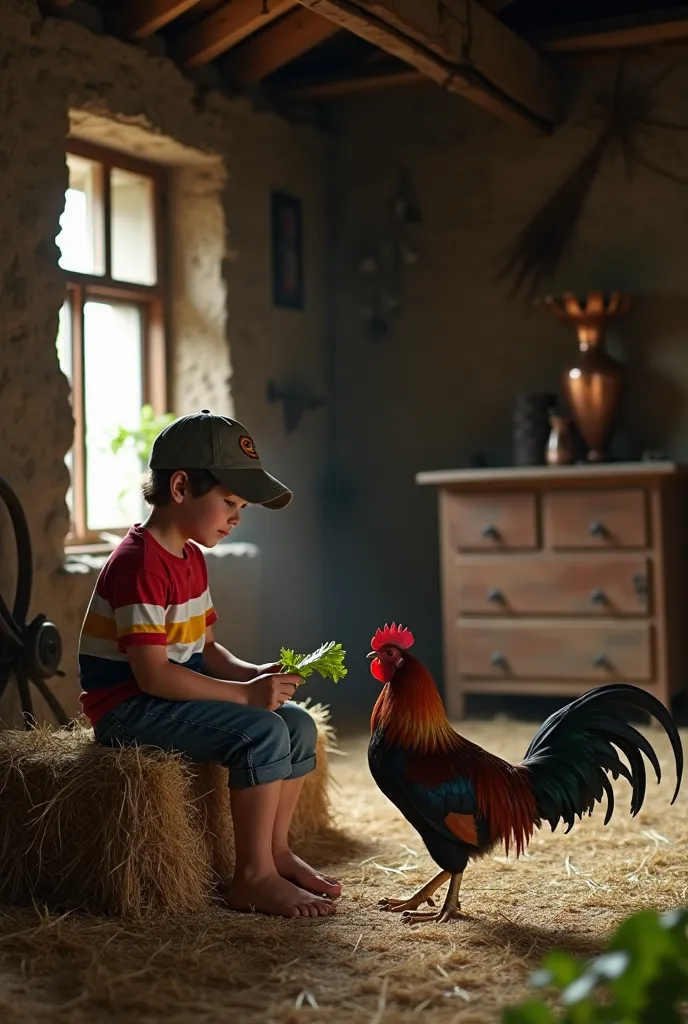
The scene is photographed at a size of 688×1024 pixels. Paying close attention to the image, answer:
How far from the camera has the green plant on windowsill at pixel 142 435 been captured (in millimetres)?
5211

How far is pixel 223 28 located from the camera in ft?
17.0

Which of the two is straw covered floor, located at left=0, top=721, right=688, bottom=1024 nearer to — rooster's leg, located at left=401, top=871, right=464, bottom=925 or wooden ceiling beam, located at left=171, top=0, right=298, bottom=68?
rooster's leg, located at left=401, top=871, right=464, bottom=925

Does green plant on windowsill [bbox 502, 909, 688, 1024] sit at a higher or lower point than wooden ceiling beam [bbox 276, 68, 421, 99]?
lower

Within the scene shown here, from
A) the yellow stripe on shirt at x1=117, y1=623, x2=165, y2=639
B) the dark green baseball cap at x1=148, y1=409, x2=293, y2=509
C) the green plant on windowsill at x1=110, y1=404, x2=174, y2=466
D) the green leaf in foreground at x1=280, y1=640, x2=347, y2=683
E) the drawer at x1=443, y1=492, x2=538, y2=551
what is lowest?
the green leaf in foreground at x1=280, y1=640, x2=347, y2=683

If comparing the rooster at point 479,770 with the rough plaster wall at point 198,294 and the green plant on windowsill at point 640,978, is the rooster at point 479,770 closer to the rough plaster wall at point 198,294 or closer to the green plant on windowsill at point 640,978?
the green plant on windowsill at point 640,978

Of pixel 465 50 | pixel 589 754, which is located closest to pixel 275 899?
pixel 589 754

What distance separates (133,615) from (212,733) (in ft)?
1.18

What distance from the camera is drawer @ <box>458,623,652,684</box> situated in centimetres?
539

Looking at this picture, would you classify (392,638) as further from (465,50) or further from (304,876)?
(465,50)

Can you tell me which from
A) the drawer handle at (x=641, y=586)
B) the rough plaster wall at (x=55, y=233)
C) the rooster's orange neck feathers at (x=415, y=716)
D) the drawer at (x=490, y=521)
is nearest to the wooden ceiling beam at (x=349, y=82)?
the rough plaster wall at (x=55, y=233)

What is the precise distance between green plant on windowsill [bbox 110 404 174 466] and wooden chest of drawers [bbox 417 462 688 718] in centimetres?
126

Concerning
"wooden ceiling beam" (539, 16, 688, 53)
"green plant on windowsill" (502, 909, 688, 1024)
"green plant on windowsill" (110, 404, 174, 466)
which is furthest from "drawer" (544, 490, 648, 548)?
"green plant on windowsill" (502, 909, 688, 1024)

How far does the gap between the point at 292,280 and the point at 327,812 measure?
333 cm

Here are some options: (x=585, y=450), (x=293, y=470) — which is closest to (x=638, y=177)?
(x=585, y=450)
